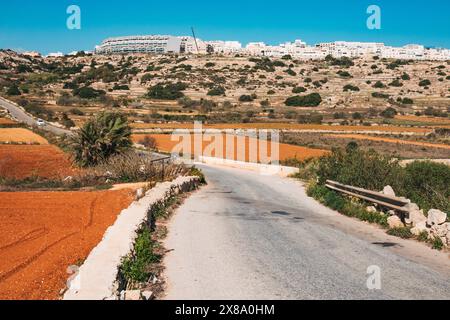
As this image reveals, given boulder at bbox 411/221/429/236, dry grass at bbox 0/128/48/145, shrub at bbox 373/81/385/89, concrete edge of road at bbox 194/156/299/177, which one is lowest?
concrete edge of road at bbox 194/156/299/177

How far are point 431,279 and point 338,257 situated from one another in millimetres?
1794

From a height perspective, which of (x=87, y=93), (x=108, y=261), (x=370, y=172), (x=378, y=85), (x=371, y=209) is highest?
(x=378, y=85)

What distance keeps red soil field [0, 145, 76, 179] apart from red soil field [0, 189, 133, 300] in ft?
23.8

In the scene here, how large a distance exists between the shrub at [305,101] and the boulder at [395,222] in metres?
88.6

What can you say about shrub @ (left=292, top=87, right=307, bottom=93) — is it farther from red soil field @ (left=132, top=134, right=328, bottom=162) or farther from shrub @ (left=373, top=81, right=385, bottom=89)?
red soil field @ (left=132, top=134, right=328, bottom=162)

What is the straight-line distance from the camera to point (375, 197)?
15.2 metres

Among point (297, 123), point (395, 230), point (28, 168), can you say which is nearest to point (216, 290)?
point (395, 230)

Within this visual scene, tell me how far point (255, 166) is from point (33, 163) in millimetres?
16197

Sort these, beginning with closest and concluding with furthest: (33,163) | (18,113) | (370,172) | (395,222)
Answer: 1. (395,222)
2. (370,172)
3. (33,163)
4. (18,113)

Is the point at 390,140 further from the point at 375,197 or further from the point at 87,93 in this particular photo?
the point at 87,93

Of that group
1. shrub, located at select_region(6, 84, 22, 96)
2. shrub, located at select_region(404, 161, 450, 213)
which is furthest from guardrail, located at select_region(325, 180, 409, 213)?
shrub, located at select_region(6, 84, 22, 96)

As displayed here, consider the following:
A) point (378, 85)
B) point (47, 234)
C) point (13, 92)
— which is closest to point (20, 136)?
point (47, 234)

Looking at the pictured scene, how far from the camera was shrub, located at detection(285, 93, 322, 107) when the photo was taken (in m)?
101
